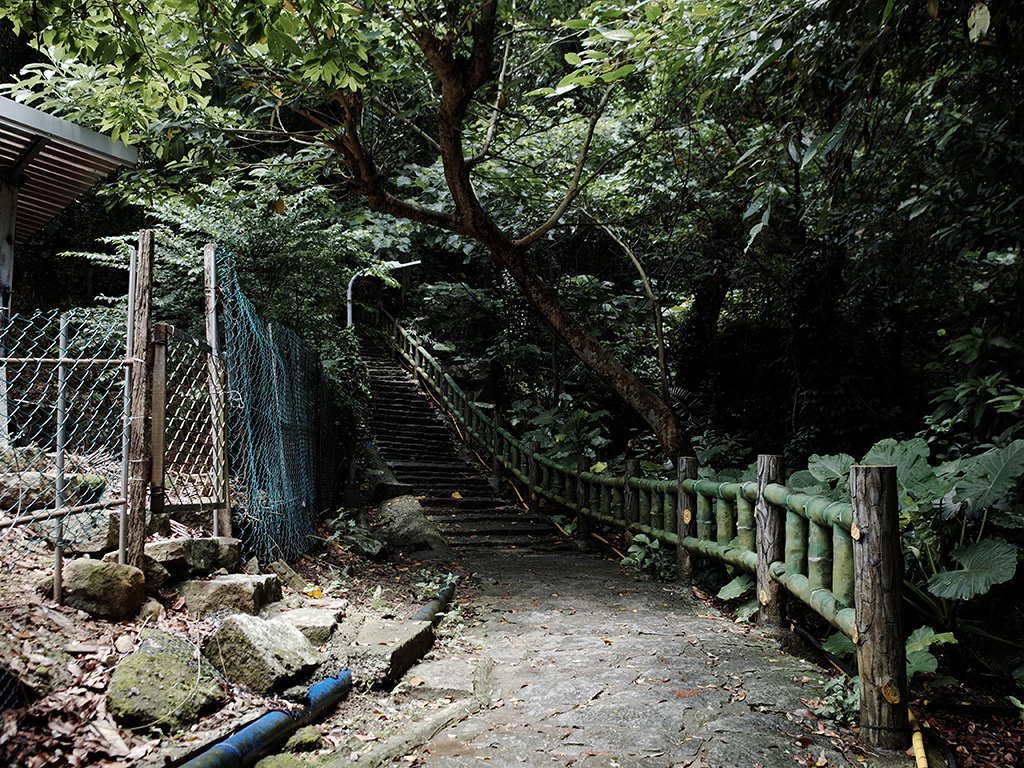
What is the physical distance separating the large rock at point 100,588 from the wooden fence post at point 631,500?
5477mm

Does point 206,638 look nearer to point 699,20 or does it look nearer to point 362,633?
point 362,633

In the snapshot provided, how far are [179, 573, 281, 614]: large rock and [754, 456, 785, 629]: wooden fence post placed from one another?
327cm

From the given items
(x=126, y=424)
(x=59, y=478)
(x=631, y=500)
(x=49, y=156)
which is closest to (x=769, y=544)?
(x=631, y=500)

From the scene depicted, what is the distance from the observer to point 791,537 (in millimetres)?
4227

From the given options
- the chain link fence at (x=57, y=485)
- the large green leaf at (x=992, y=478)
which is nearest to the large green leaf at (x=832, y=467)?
the large green leaf at (x=992, y=478)

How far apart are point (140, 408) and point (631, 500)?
5481 mm

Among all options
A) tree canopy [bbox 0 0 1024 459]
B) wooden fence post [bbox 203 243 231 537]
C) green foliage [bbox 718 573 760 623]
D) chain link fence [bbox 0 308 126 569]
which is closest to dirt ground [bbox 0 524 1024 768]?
chain link fence [bbox 0 308 126 569]

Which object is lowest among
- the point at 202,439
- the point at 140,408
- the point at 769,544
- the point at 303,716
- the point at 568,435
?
the point at 303,716

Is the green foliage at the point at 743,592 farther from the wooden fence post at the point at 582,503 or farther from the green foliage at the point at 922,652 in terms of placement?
the wooden fence post at the point at 582,503

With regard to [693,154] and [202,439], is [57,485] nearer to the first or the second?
[202,439]

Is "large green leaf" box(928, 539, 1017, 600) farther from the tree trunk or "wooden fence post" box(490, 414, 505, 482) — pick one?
"wooden fence post" box(490, 414, 505, 482)

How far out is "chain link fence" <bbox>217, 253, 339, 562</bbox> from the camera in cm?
434

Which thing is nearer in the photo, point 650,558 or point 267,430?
point 267,430

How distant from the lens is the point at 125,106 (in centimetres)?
456
